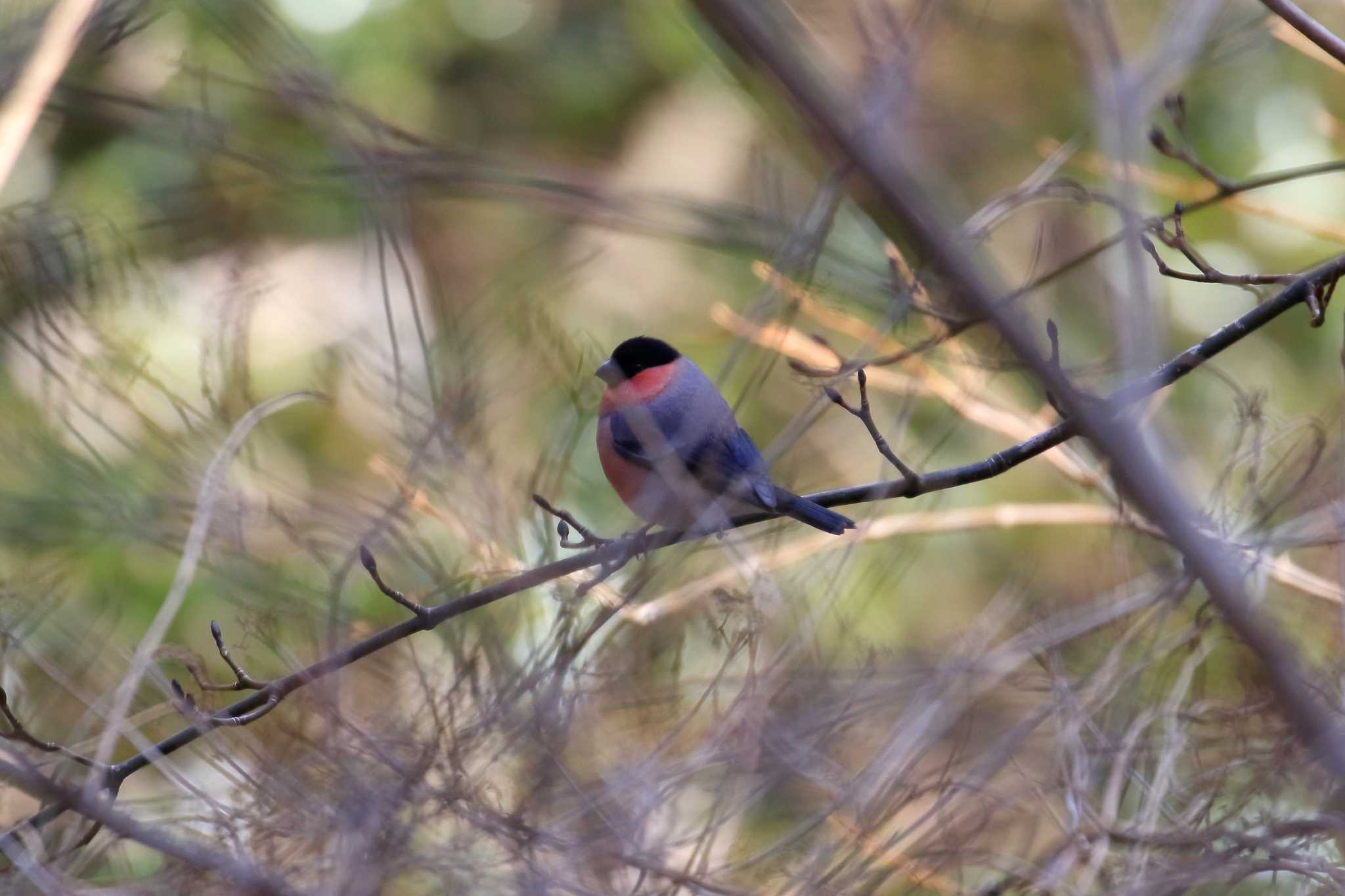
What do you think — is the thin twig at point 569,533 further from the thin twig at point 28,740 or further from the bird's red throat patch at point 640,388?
the bird's red throat patch at point 640,388

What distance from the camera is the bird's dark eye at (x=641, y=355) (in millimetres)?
3869

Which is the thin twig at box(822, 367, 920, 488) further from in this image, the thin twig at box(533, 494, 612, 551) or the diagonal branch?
the diagonal branch

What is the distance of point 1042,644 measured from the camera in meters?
2.86

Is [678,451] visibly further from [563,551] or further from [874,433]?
[874,433]

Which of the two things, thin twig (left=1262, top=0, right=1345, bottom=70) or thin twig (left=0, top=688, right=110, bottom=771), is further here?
thin twig (left=1262, top=0, right=1345, bottom=70)

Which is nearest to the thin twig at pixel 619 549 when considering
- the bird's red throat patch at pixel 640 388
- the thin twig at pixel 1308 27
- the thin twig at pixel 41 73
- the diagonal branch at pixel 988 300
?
the thin twig at pixel 1308 27

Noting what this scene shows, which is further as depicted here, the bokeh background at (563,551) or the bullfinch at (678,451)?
the bullfinch at (678,451)

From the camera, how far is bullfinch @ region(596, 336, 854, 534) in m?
1.98

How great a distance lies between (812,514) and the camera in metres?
2.82

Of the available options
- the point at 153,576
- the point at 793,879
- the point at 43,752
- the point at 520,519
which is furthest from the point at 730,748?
the point at 153,576

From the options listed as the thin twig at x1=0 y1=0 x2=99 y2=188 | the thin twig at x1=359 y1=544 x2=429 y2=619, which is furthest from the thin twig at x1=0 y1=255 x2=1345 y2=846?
the thin twig at x1=0 y1=0 x2=99 y2=188

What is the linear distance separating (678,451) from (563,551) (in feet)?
1.18

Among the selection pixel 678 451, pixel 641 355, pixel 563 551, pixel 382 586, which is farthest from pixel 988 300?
pixel 641 355

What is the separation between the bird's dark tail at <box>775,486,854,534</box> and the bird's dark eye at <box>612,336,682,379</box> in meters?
1.08
